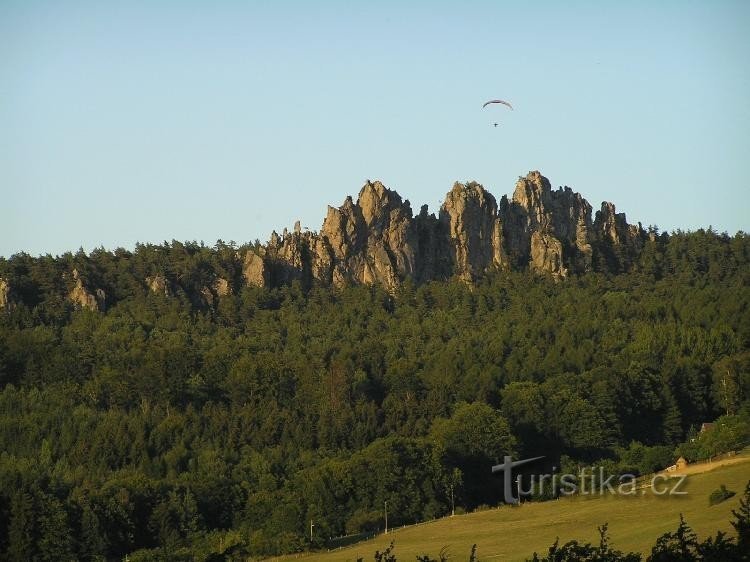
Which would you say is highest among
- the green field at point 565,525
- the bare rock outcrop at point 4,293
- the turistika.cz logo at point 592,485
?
the bare rock outcrop at point 4,293

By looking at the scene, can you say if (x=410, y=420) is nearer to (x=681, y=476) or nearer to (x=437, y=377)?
(x=437, y=377)

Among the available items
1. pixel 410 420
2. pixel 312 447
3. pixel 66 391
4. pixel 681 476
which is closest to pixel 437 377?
pixel 410 420

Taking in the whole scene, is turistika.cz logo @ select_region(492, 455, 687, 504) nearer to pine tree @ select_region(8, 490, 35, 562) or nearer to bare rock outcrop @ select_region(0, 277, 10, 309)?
pine tree @ select_region(8, 490, 35, 562)

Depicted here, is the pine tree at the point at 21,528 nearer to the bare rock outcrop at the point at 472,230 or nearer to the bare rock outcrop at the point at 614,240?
the bare rock outcrop at the point at 472,230

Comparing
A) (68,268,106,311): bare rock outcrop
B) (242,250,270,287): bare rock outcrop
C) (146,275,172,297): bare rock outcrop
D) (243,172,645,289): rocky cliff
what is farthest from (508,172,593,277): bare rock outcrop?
(68,268,106,311): bare rock outcrop

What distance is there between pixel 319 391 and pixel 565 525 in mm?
41627

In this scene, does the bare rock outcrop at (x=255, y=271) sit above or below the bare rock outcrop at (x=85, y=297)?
above

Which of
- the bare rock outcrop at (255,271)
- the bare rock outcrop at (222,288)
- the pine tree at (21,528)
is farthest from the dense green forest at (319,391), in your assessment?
the bare rock outcrop at (255,271)

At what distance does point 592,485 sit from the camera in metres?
70.4

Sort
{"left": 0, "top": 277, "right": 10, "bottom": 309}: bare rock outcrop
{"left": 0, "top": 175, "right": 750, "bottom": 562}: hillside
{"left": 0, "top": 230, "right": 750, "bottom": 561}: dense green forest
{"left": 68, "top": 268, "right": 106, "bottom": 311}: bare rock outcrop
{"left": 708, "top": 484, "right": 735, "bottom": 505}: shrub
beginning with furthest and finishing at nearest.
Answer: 1. {"left": 68, "top": 268, "right": 106, "bottom": 311}: bare rock outcrop
2. {"left": 0, "top": 277, "right": 10, "bottom": 309}: bare rock outcrop
3. {"left": 0, "top": 175, "right": 750, "bottom": 562}: hillside
4. {"left": 0, "top": 230, "right": 750, "bottom": 561}: dense green forest
5. {"left": 708, "top": 484, "right": 735, "bottom": 505}: shrub

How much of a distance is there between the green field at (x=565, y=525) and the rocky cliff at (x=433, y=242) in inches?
2084

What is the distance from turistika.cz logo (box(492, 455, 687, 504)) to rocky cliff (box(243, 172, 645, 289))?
44095mm

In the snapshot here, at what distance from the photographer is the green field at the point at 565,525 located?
5709 centimetres

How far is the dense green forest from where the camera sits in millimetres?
75875
